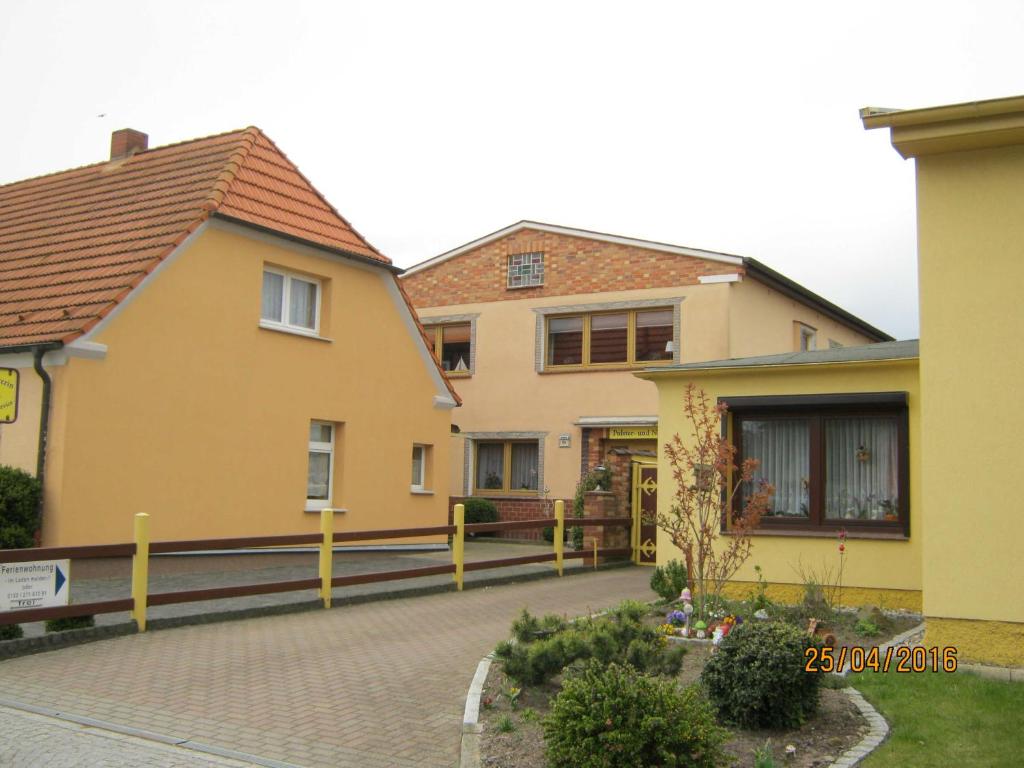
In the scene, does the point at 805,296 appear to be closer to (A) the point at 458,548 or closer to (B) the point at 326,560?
(A) the point at 458,548

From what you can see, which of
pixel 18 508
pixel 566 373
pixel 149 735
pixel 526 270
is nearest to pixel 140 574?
pixel 18 508

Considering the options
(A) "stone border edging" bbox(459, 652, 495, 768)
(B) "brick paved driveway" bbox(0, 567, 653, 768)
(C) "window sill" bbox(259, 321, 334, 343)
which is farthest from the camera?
(C) "window sill" bbox(259, 321, 334, 343)

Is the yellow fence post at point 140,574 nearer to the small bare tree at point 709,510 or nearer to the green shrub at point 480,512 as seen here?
the small bare tree at point 709,510

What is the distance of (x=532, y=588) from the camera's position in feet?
51.8

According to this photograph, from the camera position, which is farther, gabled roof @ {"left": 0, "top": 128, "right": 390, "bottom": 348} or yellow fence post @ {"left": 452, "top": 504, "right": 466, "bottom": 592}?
yellow fence post @ {"left": 452, "top": 504, "right": 466, "bottom": 592}

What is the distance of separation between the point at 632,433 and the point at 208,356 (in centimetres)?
1145

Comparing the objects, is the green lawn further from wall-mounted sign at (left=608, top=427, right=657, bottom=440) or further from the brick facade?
the brick facade

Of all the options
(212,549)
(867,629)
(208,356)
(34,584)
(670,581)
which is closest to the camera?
(34,584)

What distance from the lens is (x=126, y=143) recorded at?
20.3 meters

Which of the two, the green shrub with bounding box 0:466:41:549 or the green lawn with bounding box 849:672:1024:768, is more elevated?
the green shrub with bounding box 0:466:41:549

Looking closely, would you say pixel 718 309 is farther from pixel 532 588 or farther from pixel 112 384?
pixel 112 384

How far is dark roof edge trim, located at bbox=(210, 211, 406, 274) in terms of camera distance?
626 inches

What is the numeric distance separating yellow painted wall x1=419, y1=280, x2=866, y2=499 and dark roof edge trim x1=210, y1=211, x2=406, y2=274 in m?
7.12
